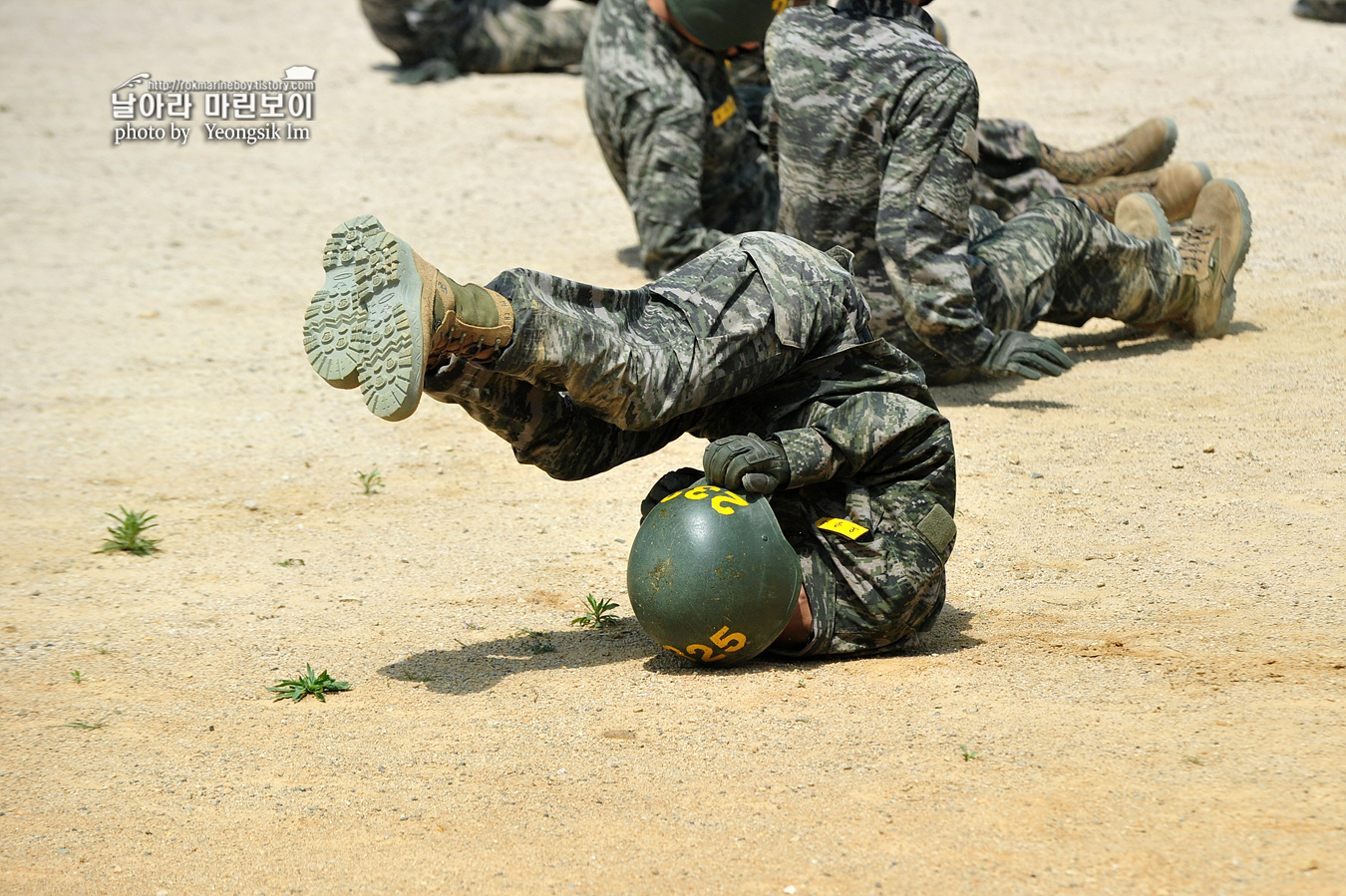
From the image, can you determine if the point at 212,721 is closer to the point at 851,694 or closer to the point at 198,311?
the point at 851,694

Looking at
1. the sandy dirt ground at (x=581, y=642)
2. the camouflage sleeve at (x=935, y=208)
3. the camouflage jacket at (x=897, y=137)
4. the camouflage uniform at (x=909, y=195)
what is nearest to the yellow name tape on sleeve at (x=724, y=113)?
the sandy dirt ground at (x=581, y=642)

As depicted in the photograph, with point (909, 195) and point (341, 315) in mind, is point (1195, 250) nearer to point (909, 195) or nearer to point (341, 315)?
point (909, 195)

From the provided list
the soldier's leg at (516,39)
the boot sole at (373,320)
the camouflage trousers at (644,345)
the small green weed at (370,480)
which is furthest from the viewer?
the soldier's leg at (516,39)

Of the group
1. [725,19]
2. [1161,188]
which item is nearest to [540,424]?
[725,19]

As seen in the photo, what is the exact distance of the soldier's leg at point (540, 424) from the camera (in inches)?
129

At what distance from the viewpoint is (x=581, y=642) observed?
3834 millimetres

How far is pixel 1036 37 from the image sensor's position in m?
12.4

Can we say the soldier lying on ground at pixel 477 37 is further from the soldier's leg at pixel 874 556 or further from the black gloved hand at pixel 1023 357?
the soldier's leg at pixel 874 556

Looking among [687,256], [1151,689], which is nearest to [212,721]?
[1151,689]

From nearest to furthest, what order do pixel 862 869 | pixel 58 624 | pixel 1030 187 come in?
pixel 862 869
pixel 58 624
pixel 1030 187

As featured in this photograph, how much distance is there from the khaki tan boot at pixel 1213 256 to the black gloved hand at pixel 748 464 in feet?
11.6

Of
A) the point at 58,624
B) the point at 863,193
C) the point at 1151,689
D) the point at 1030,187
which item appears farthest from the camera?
the point at 1030,187

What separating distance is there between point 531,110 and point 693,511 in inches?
351

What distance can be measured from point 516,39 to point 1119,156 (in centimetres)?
686
